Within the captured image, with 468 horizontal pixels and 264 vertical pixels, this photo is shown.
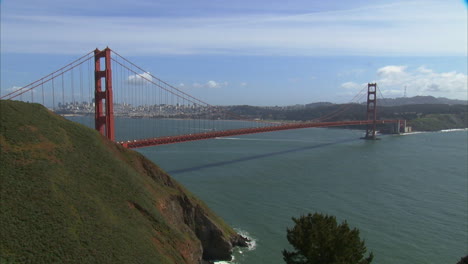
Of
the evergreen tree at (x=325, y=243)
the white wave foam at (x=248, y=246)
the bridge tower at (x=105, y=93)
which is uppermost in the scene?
the bridge tower at (x=105, y=93)

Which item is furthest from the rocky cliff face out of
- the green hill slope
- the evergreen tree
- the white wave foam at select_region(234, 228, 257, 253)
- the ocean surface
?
the evergreen tree

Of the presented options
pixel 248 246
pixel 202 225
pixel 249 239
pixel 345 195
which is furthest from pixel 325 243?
pixel 345 195

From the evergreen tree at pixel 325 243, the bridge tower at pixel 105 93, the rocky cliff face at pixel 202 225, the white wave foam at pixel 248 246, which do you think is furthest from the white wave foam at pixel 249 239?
the bridge tower at pixel 105 93

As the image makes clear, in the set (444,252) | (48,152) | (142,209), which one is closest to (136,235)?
(142,209)

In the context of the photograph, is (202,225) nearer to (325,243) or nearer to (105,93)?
(325,243)

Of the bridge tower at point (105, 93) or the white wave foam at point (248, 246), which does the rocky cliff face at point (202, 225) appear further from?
the bridge tower at point (105, 93)

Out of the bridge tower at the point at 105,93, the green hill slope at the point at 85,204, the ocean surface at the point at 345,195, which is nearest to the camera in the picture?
the green hill slope at the point at 85,204
